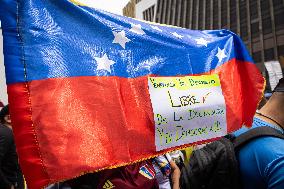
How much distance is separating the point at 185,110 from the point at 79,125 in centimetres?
70

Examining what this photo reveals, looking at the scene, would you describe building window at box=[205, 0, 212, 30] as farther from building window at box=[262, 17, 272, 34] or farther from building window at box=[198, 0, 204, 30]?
building window at box=[262, 17, 272, 34]

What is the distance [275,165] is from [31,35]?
1.36 meters

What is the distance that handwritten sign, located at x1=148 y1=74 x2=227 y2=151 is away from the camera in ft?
6.51

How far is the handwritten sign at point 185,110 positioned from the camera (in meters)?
1.98

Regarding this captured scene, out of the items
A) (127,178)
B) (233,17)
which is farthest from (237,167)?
(233,17)

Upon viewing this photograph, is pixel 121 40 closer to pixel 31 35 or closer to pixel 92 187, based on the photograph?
pixel 31 35

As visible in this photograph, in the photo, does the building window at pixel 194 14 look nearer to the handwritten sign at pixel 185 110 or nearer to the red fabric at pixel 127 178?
the handwritten sign at pixel 185 110

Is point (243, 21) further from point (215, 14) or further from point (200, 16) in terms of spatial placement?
point (200, 16)

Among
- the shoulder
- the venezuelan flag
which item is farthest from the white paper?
the shoulder

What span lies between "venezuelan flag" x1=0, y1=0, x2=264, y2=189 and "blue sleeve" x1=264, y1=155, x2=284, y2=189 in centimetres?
67

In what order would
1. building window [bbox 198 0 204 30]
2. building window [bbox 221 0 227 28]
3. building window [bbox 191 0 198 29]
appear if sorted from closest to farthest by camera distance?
1. building window [bbox 221 0 227 28]
2. building window [bbox 198 0 204 30]
3. building window [bbox 191 0 198 29]

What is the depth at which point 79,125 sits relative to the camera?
5.69ft

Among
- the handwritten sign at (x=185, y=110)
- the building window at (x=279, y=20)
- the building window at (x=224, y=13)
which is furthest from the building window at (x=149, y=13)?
the handwritten sign at (x=185, y=110)

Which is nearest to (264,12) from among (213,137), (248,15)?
(248,15)
